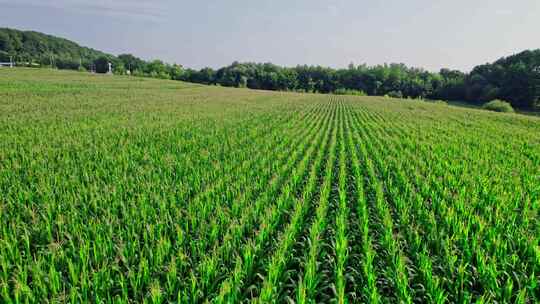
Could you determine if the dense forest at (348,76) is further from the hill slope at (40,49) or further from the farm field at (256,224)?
the farm field at (256,224)

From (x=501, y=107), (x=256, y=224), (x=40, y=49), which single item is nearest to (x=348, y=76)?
(x=501, y=107)

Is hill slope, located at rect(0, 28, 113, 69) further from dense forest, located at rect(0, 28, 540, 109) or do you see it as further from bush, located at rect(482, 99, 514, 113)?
bush, located at rect(482, 99, 514, 113)

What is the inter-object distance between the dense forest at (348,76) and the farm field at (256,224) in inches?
3314

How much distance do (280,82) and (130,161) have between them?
371ft

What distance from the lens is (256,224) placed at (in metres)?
5.33

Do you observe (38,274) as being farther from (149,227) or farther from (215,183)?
(215,183)

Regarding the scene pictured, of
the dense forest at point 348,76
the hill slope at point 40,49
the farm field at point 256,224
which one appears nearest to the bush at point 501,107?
the dense forest at point 348,76

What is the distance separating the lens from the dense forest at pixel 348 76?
78.0 meters

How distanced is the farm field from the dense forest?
84.2m

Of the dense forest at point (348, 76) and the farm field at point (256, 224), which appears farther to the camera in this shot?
the dense forest at point (348, 76)

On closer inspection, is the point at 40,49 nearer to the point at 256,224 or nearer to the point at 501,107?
the point at 501,107

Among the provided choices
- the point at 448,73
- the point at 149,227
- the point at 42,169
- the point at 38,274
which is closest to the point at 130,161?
the point at 42,169

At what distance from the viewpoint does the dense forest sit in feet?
256

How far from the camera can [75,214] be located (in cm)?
491
